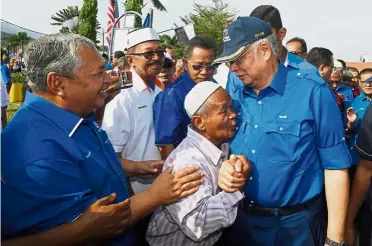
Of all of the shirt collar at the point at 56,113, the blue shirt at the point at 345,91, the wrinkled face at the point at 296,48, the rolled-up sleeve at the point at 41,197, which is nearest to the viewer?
the rolled-up sleeve at the point at 41,197

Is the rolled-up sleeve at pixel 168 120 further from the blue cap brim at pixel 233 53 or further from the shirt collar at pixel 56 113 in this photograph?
the shirt collar at pixel 56 113

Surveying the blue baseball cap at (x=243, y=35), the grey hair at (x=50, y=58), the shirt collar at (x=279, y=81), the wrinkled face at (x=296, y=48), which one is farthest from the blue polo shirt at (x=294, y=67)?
the wrinkled face at (x=296, y=48)

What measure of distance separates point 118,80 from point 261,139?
1.11 metres

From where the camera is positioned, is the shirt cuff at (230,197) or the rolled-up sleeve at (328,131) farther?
the rolled-up sleeve at (328,131)

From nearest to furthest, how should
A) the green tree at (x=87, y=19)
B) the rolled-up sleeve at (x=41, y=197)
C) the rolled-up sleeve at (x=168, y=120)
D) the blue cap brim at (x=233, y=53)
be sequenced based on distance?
the rolled-up sleeve at (x=41, y=197), the blue cap brim at (x=233, y=53), the rolled-up sleeve at (x=168, y=120), the green tree at (x=87, y=19)

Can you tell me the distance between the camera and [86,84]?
1.92m

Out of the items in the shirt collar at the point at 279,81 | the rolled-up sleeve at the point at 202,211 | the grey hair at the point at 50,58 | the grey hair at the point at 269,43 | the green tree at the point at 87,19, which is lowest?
the rolled-up sleeve at the point at 202,211

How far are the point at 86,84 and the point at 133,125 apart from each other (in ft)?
3.99

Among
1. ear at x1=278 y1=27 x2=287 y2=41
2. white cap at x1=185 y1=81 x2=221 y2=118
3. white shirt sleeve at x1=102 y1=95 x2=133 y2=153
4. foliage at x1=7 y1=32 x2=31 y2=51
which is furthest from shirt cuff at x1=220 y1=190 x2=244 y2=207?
ear at x1=278 y1=27 x2=287 y2=41

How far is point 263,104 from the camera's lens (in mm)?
2455

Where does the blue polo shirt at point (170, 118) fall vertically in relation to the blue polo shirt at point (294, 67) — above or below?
below

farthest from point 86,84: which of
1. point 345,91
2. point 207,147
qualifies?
point 345,91

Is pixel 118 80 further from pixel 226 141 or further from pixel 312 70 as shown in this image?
pixel 312 70

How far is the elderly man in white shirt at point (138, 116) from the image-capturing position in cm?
288
